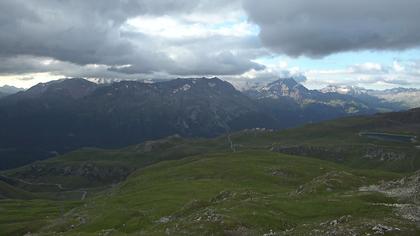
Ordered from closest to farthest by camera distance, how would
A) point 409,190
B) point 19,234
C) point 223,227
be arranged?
point 223,227, point 409,190, point 19,234

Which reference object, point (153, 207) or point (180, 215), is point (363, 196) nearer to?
point (180, 215)

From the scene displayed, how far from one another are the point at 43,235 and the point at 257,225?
31056 millimetres

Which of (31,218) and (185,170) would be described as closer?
(31,218)

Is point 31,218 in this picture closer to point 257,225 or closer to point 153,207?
point 153,207

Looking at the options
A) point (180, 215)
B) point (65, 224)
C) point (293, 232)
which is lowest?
point (65, 224)

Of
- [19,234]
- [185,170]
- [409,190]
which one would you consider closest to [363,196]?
[409,190]

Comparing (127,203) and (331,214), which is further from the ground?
(331,214)

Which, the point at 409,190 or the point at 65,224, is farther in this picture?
the point at 65,224

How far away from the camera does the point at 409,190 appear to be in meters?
78.3

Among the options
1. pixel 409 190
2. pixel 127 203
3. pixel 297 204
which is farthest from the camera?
pixel 127 203

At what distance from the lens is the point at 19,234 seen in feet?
390

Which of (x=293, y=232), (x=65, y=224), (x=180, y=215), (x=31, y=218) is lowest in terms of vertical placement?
(x=31, y=218)

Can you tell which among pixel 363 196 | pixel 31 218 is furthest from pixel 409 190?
pixel 31 218

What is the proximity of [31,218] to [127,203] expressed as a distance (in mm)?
42867
